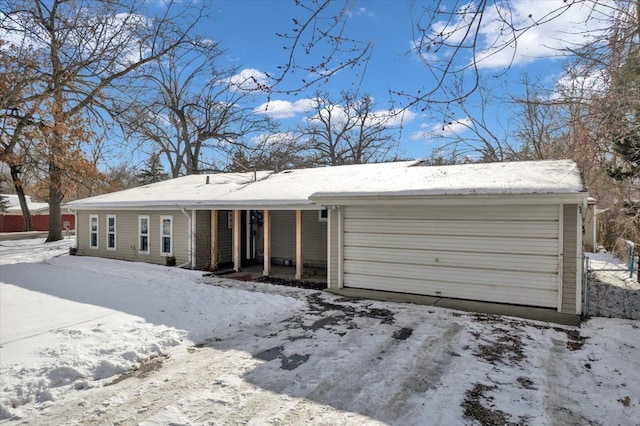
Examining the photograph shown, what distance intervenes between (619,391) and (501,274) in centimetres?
366

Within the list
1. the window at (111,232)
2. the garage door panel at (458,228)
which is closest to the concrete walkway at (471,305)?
the garage door panel at (458,228)

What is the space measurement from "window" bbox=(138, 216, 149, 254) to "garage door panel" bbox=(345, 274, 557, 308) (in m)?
8.14

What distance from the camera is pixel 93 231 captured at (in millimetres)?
15422

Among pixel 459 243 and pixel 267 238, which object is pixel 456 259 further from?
pixel 267 238

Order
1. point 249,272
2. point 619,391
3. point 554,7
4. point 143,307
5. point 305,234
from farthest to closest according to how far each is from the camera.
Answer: point 305,234 < point 249,272 < point 143,307 < point 619,391 < point 554,7

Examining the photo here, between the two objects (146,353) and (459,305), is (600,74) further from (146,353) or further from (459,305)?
(146,353)

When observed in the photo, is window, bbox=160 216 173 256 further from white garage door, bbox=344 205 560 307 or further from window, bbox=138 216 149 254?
white garage door, bbox=344 205 560 307

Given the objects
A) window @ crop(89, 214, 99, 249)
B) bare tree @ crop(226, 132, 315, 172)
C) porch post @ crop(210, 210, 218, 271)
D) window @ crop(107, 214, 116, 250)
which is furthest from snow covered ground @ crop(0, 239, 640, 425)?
bare tree @ crop(226, 132, 315, 172)

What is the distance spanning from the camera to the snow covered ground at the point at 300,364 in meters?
3.62

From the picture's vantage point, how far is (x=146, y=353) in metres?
5.10

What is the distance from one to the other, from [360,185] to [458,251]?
9.38 feet

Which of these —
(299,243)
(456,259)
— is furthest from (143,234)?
(456,259)

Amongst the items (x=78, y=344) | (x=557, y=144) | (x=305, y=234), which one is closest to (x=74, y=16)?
(x=78, y=344)

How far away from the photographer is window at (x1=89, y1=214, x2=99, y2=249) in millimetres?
15321
